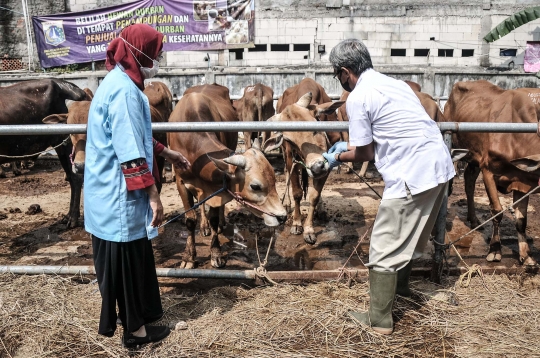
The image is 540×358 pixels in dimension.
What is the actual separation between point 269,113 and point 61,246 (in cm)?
597

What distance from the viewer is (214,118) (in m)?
5.44

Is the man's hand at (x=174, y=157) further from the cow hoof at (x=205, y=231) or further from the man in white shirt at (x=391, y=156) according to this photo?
the cow hoof at (x=205, y=231)

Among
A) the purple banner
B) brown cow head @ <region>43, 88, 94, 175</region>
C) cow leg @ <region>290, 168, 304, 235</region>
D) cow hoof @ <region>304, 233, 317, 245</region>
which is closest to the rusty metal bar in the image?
brown cow head @ <region>43, 88, 94, 175</region>

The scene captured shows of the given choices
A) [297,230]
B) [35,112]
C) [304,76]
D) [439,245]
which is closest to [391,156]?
[439,245]

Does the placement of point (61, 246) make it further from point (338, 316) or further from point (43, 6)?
point (43, 6)

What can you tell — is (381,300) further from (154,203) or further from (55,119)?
(55,119)

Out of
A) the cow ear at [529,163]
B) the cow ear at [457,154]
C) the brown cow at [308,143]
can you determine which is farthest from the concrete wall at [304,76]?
the cow ear at [457,154]

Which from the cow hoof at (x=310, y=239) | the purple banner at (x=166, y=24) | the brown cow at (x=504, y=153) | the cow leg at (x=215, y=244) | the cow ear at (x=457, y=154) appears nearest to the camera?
the cow ear at (x=457, y=154)

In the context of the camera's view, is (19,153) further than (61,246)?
Yes

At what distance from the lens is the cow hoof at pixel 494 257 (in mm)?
5273

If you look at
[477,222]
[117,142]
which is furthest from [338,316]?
[477,222]

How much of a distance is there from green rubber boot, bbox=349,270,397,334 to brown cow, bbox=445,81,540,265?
2.01 meters

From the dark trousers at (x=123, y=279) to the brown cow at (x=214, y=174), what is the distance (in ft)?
4.37

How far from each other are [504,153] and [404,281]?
253cm
